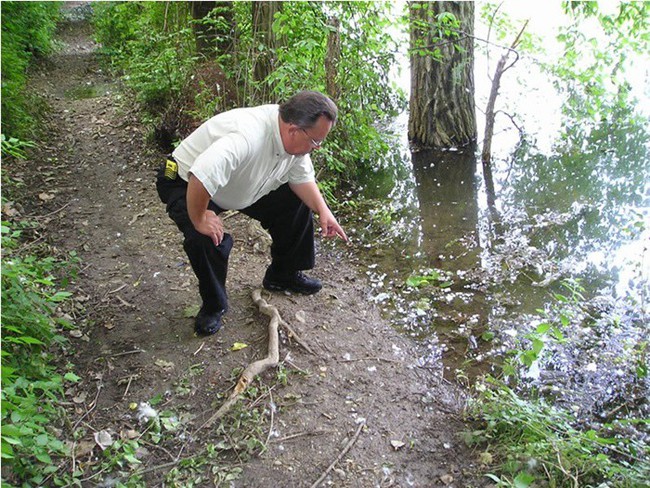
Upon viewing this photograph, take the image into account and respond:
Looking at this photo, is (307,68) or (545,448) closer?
(545,448)

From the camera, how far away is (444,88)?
681cm

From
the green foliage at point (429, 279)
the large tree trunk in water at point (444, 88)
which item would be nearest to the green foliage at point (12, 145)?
the green foliage at point (429, 279)

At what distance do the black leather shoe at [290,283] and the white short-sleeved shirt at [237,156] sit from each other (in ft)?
2.76

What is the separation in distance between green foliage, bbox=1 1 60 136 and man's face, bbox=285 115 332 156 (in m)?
→ 4.22

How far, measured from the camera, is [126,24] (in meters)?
11.1

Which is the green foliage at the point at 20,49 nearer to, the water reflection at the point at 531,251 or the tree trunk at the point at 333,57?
the tree trunk at the point at 333,57

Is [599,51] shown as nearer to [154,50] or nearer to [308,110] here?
[308,110]

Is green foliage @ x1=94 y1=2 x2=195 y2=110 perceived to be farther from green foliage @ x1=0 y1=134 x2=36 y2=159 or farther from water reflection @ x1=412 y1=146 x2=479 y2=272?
water reflection @ x1=412 y1=146 x2=479 y2=272

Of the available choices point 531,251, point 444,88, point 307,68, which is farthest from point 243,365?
point 444,88

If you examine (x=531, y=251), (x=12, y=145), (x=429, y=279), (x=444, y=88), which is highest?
(x=444, y=88)

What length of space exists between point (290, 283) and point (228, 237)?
849 mm

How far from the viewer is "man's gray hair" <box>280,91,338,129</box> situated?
2.92m

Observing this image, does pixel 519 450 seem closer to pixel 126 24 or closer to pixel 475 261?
pixel 475 261

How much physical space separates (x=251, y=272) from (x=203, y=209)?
62.0 inches
